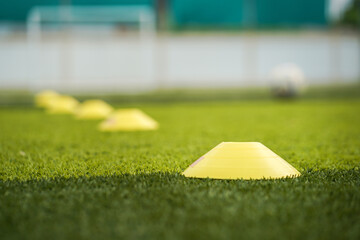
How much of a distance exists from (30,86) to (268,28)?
404 inches

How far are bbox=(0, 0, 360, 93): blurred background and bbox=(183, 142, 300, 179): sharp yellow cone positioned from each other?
14.4 meters

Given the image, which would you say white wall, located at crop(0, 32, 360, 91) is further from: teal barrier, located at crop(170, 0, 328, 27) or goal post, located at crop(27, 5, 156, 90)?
teal barrier, located at crop(170, 0, 328, 27)

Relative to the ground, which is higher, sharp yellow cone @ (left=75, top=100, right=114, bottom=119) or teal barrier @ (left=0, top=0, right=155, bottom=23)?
teal barrier @ (left=0, top=0, right=155, bottom=23)

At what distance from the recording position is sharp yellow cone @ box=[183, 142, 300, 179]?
233cm

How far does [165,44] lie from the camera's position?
2070 centimetres

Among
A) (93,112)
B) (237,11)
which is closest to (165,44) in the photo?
(237,11)

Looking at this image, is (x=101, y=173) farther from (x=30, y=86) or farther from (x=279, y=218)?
(x=30, y=86)

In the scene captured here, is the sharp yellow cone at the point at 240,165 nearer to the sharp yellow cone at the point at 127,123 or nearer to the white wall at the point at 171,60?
the sharp yellow cone at the point at 127,123

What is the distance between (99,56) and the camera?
19.8 metres

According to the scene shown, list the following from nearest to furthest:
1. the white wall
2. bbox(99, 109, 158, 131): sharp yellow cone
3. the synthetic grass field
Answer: the synthetic grass field
bbox(99, 109, 158, 131): sharp yellow cone
the white wall

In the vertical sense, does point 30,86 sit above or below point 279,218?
below

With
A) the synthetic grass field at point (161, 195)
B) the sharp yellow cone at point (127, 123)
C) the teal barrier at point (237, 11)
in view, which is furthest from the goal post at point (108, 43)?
the synthetic grass field at point (161, 195)

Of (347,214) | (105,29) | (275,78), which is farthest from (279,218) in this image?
(105,29)

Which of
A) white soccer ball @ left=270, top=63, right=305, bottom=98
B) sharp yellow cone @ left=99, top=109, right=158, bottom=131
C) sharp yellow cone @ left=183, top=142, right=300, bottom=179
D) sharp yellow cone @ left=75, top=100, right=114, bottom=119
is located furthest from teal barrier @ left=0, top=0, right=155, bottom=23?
sharp yellow cone @ left=183, top=142, right=300, bottom=179
